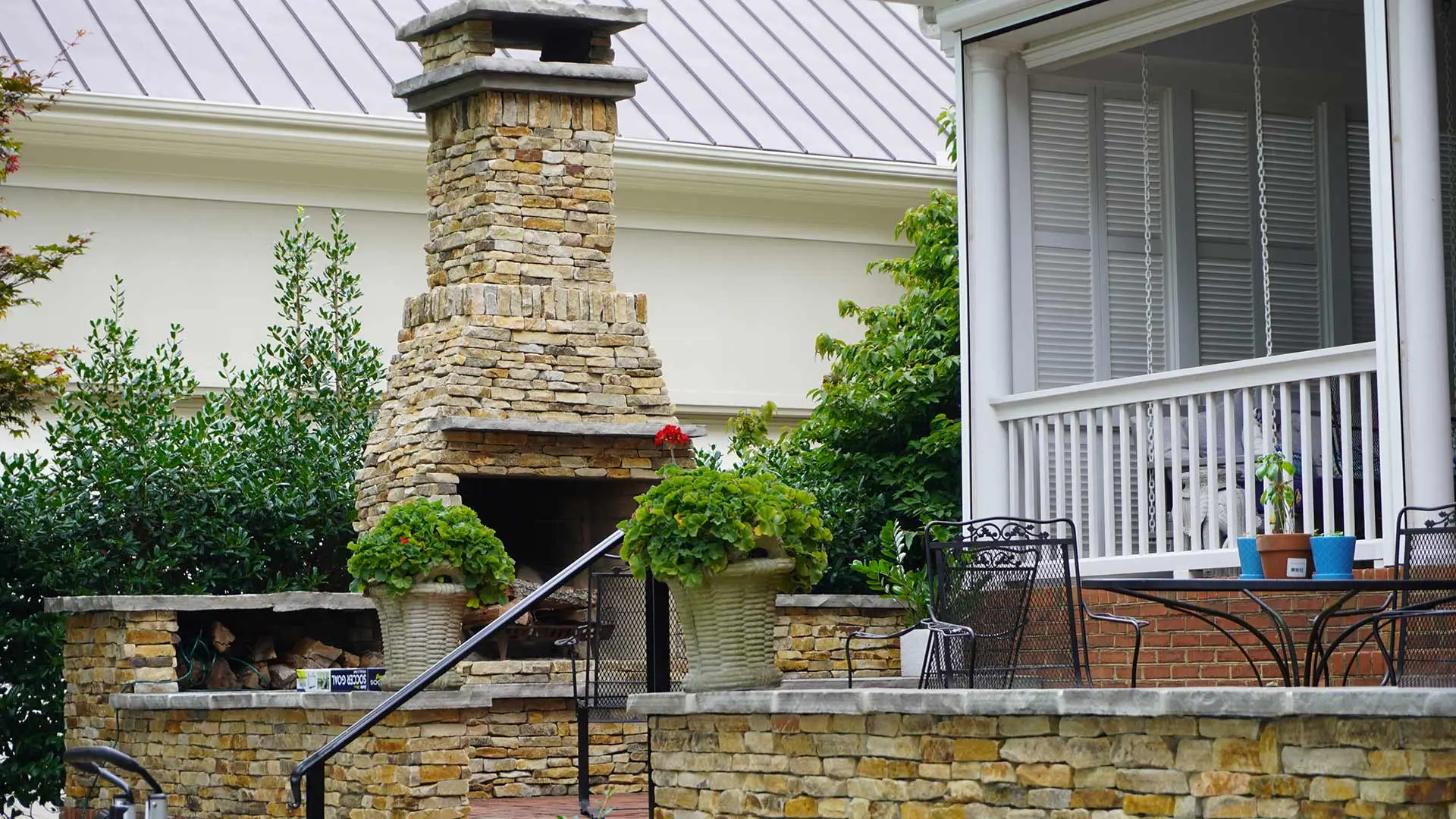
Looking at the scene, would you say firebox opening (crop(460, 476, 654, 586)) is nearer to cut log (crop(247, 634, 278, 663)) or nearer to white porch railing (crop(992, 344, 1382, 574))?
cut log (crop(247, 634, 278, 663))

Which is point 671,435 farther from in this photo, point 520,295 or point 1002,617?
point 1002,617

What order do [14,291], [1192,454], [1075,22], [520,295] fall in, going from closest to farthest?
[1192,454] < [1075,22] < [520,295] < [14,291]

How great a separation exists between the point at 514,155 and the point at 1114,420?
13.2ft

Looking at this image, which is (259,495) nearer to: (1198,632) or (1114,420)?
(1114,420)

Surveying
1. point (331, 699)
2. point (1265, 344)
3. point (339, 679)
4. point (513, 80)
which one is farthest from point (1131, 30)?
point (339, 679)

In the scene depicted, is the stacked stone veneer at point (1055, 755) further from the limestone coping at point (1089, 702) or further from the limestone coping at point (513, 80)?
the limestone coping at point (513, 80)

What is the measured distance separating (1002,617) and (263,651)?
5966 millimetres

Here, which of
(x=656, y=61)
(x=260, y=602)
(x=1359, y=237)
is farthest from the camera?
(x=656, y=61)

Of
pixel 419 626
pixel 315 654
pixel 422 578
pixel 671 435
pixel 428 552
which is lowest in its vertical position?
pixel 315 654

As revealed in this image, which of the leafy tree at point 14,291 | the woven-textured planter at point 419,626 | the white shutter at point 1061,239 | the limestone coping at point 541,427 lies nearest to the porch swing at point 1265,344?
the white shutter at point 1061,239

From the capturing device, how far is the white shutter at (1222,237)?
1032 centimetres

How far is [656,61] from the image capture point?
19.5 m

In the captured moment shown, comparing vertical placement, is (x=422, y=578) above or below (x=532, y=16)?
below

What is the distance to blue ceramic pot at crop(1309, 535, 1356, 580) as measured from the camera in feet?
23.0
